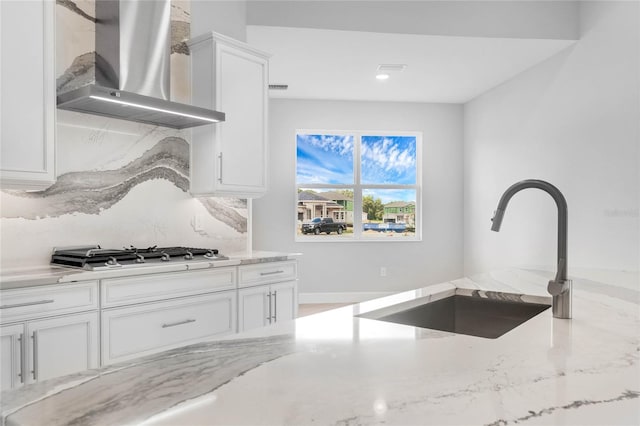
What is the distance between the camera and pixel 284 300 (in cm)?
352

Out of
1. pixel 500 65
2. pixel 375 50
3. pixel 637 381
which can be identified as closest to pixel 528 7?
pixel 500 65

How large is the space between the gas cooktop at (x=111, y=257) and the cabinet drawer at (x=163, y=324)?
24cm

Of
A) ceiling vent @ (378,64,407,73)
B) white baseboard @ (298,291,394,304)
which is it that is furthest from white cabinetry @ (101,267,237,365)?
white baseboard @ (298,291,394,304)

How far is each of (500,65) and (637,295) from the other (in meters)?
3.41

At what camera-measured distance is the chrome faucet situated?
4.33 ft

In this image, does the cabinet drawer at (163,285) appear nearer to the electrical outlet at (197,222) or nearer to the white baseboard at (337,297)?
the electrical outlet at (197,222)

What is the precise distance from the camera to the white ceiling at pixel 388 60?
4.00 metres

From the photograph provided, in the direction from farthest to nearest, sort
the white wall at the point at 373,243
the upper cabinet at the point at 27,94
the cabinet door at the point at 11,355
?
1. the white wall at the point at 373,243
2. the upper cabinet at the point at 27,94
3. the cabinet door at the point at 11,355

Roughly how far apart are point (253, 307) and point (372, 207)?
3.29m

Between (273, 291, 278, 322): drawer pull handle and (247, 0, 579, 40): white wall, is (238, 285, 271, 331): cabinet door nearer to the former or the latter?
(273, 291, 278, 322): drawer pull handle

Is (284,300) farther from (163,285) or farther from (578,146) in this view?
(578,146)

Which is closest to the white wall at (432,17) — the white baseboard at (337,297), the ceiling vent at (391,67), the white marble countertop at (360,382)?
the ceiling vent at (391,67)

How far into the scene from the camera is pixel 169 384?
0.79 metres

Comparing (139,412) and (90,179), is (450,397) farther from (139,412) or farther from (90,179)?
(90,179)
